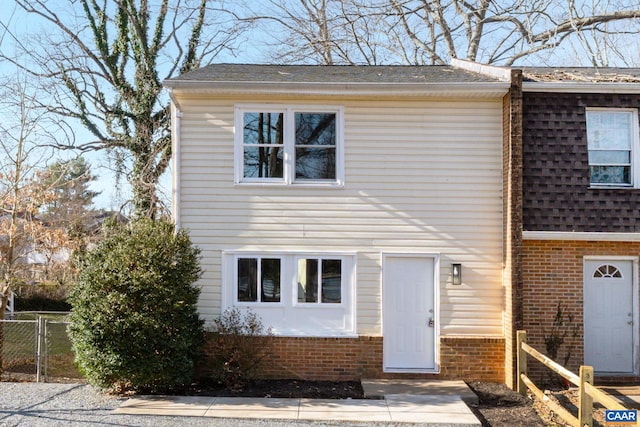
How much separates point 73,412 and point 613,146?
10225 millimetres

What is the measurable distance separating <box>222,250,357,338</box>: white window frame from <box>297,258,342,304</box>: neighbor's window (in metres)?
0.06

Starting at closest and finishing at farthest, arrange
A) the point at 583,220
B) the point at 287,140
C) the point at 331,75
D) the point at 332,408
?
1. the point at 332,408
2. the point at 583,220
3. the point at 287,140
4. the point at 331,75

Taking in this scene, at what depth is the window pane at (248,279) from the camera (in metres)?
9.99

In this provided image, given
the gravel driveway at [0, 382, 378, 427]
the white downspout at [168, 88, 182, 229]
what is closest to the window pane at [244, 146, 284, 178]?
the white downspout at [168, 88, 182, 229]

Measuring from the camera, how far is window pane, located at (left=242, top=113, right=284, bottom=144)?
33.3ft

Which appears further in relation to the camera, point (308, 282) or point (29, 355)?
point (29, 355)

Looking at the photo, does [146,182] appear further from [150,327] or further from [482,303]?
[482,303]

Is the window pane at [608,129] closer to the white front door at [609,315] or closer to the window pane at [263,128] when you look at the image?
the white front door at [609,315]

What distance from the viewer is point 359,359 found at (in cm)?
982

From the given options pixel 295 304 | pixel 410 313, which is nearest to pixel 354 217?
pixel 295 304

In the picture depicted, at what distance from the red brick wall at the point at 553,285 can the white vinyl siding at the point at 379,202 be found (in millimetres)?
534

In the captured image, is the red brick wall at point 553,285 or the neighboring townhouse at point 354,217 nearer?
the red brick wall at point 553,285

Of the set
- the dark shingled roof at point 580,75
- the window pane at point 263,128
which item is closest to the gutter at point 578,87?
the dark shingled roof at point 580,75

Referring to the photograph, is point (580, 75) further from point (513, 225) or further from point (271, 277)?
point (271, 277)
